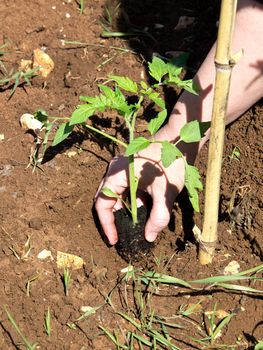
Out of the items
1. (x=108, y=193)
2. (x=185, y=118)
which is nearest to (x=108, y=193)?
(x=108, y=193)

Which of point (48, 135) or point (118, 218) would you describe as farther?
point (48, 135)

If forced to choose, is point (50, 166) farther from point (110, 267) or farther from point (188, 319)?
point (188, 319)

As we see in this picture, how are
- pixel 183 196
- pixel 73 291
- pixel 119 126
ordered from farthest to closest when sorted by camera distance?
pixel 119 126, pixel 183 196, pixel 73 291

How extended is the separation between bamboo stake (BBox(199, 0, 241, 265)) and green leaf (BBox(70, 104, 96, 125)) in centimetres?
32

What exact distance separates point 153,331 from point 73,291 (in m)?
0.28

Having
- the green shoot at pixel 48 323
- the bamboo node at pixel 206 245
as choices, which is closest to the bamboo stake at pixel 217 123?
the bamboo node at pixel 206 245

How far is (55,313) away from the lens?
1993 millimetres

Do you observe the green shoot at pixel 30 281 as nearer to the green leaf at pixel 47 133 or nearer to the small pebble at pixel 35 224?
the small pebble at pixel 35 224

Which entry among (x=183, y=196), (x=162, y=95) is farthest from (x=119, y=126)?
(x=183, y=196)

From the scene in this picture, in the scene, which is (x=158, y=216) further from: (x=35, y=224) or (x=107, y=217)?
(x=35, y=224)

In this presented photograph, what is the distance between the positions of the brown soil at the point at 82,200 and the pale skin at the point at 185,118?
0.10m

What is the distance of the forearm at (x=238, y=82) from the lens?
6.77ft

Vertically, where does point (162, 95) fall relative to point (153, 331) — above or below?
above

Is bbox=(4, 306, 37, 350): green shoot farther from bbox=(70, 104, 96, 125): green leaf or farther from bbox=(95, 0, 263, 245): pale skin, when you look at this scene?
bbox=(70, 104, 96, 125): green leaf
